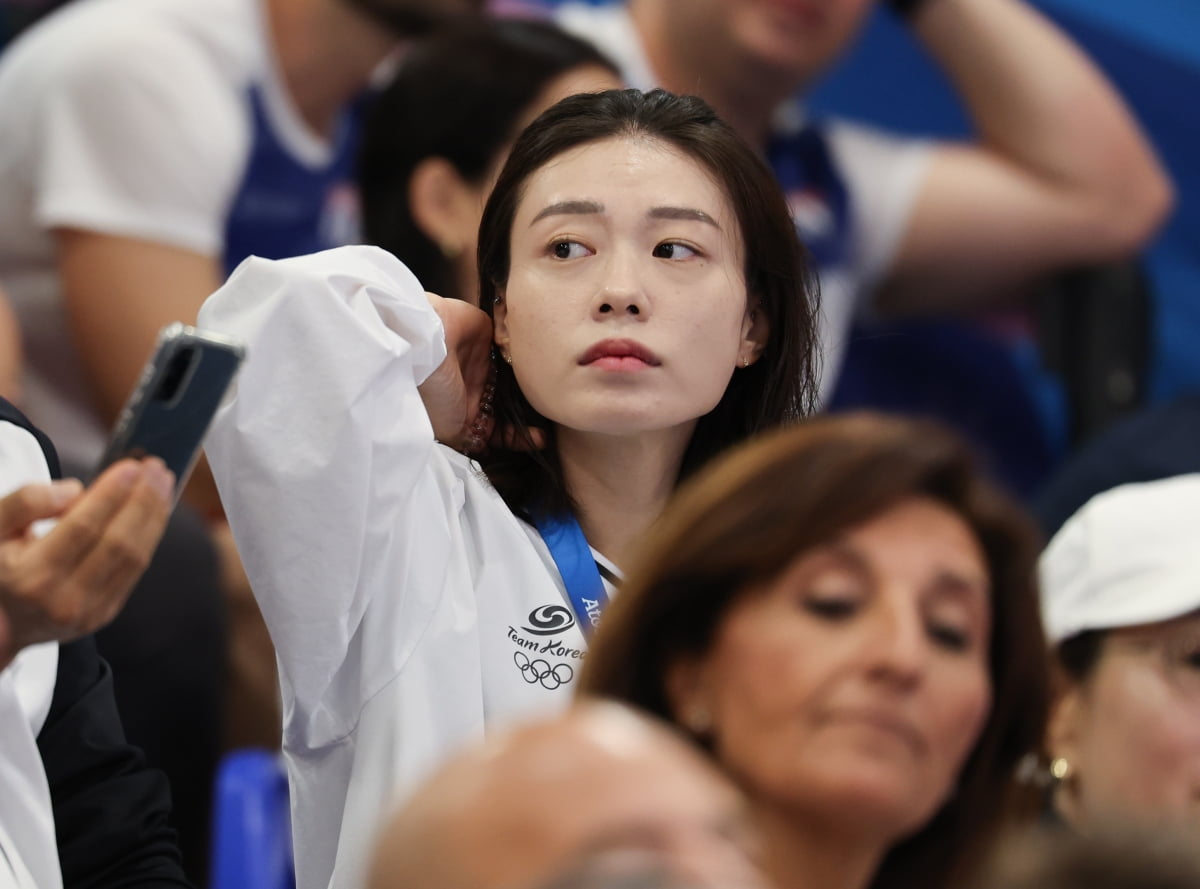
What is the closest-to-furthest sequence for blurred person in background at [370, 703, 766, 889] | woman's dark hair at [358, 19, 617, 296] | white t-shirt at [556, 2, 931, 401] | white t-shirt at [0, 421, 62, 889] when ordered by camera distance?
blurred person in background at [370, 703, 766, 889], white t-shirt at [0, 421, 62, 889], woman's dark hair at [358, 19, 617, 296], white t-shirt at [556, 2, 931, 401]

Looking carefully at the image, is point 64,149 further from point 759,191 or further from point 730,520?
point 730,520

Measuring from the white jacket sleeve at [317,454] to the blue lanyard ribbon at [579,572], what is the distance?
13 centimetres

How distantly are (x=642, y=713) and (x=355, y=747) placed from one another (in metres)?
0.39

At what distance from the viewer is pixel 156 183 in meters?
2.58

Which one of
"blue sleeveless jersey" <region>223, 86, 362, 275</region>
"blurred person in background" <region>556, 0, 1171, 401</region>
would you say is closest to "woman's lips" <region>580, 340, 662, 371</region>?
"blue sleeveless jersey" <region>223, 86, 362, 275</region>

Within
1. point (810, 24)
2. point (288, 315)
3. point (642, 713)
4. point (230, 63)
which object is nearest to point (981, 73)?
point (810, 24)

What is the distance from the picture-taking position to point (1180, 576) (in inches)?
68.1

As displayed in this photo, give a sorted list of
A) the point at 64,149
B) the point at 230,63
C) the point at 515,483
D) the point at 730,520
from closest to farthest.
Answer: the point at 730,520, the point at 515,483, the point at 64,149, the point at 230,63

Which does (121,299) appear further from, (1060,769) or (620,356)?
(1060,769)

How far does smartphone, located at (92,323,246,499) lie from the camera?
1.08m

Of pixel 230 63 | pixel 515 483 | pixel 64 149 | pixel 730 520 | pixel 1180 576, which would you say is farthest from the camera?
pixel 230 63

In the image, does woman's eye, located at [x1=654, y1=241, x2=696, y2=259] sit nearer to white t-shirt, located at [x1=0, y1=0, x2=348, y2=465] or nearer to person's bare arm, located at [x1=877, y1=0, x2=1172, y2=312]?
white t-shirt, located at [x1=0, y1=0, x2=348, y2=465]

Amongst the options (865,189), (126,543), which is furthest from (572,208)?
(865,189)

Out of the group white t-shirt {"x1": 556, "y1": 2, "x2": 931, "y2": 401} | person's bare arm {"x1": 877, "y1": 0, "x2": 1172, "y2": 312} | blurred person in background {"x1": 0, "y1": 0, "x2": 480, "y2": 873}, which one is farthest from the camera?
person's bare arm {"x1": 877, "y1": 0, "x2": 1172, "y2": 312}
